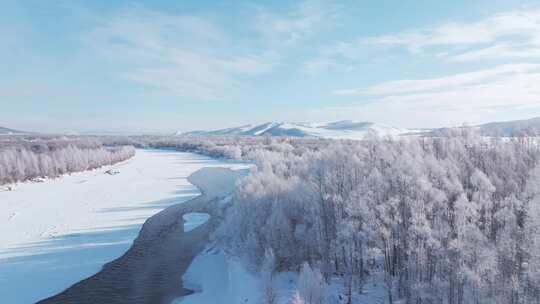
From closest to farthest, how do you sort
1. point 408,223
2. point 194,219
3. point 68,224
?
point 408,223, point 68,224, point 194,219

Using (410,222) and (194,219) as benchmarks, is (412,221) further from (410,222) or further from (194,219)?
(194,219)

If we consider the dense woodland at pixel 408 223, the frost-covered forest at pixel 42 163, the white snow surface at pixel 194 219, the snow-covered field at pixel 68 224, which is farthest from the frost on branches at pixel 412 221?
the frost-covered forest at pixel 42 163

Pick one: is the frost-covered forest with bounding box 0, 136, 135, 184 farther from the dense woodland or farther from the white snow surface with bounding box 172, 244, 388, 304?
the white snow surface with bounding box 172, 244, 388, 304

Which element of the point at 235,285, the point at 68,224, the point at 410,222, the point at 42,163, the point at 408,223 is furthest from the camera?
the point at 42,163

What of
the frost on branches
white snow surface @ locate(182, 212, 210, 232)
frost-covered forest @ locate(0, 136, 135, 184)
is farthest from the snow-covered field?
the frost on branches

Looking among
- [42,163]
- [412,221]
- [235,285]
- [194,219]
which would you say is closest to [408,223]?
[412,221]

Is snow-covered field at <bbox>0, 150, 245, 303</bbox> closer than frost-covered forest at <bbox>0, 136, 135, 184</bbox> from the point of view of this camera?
Yes

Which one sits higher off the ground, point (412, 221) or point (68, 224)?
point (412, 221)
